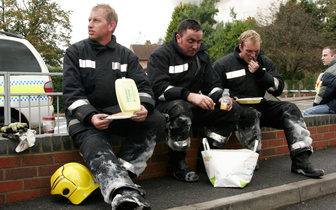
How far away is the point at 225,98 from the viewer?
354 cm

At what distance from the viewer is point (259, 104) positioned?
13.7 feet

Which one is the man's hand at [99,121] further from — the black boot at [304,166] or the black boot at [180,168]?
the black boot at [304,166]

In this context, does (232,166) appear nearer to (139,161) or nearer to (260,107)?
(139,161)

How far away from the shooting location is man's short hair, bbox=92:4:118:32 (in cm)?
321

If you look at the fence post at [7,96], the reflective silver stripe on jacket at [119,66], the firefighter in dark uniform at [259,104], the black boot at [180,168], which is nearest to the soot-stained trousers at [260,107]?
the firefighter in dark uniform at [259,104]

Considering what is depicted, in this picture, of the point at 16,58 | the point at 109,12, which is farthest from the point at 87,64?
the point at 16,58

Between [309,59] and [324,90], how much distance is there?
97.4 feet

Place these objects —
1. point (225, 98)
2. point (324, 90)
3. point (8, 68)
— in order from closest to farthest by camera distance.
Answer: point (225, 98)
point (8, 68)
point (324, 90)

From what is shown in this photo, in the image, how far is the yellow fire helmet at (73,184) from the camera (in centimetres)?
272

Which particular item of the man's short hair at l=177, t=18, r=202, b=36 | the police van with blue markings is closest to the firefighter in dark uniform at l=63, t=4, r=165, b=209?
the man's short hair at l=177, t=18, r=202, b=36

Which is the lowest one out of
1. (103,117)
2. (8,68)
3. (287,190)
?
(287,190)

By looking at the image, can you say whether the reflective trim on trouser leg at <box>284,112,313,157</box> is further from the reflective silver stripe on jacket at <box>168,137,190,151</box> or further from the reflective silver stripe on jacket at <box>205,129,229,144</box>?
the reflective silver stripe on jacket at <box>168,137,190,151</box>

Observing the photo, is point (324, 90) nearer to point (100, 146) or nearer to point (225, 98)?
point (225, 98)

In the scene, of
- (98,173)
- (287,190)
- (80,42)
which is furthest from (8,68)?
(287,190)
